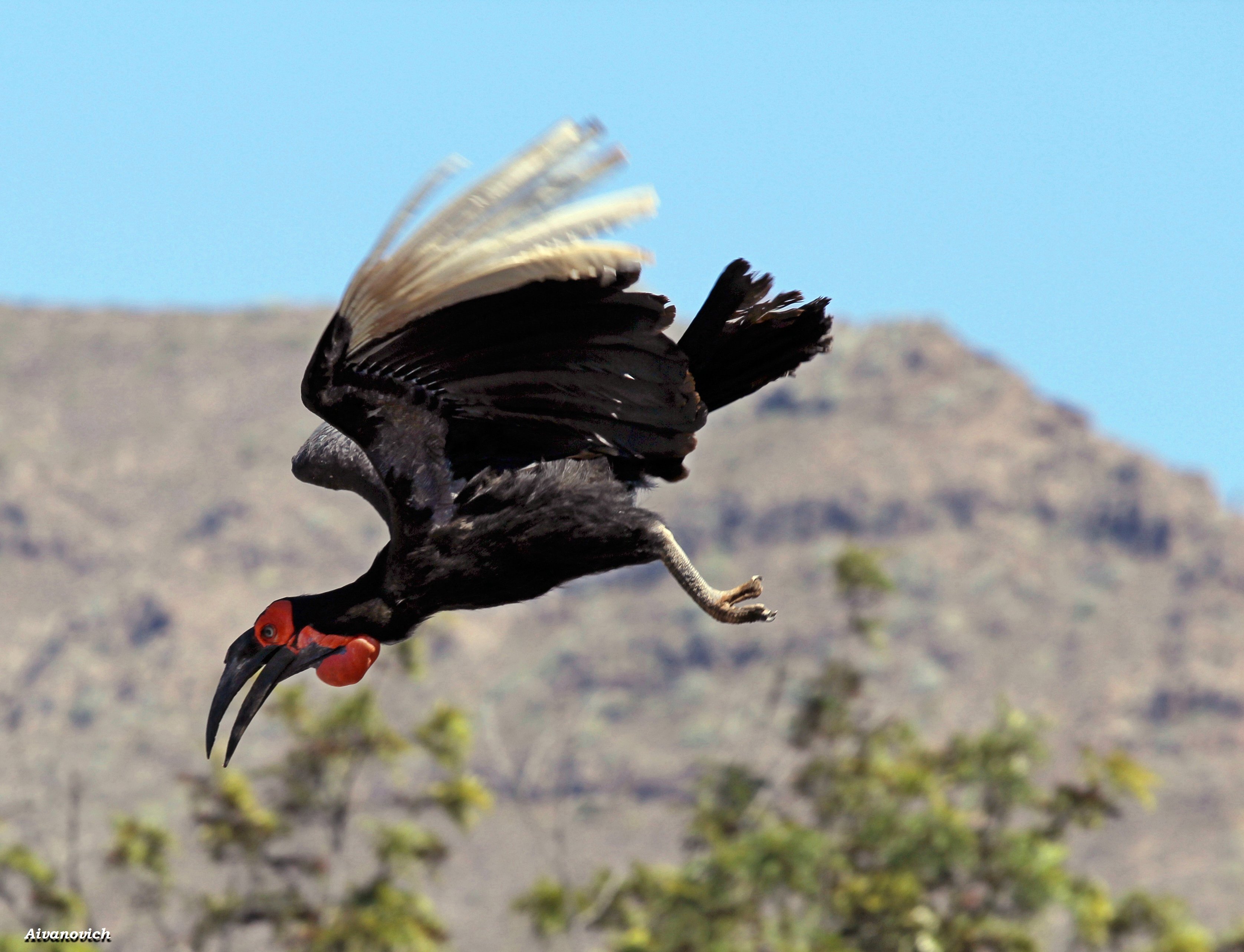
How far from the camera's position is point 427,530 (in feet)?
18.1

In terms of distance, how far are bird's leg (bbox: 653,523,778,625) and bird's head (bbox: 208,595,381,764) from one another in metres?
1.13

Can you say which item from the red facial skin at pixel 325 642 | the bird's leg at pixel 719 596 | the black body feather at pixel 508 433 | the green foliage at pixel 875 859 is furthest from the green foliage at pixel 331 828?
the red facial skin at pixel 325 642

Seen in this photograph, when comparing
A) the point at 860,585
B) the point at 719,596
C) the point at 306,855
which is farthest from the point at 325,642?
the point at 306,855

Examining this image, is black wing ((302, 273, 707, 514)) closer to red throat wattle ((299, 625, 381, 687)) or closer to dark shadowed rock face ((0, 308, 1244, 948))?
red throat wattle ((299, 625, 381, 687))

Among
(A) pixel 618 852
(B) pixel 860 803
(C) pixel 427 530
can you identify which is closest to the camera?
(C) pixel 427 530

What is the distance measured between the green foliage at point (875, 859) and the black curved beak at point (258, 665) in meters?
18.6

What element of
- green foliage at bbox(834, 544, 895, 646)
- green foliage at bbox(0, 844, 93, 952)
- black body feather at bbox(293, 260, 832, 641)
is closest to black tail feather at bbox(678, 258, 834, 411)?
black body feather at bbox(293, 260, 832, 641)

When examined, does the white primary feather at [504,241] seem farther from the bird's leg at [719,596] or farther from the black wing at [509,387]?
the bird's leg at [719,596]

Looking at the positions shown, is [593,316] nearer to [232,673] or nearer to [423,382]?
[423,382]

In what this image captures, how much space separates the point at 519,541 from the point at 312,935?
20.6 m

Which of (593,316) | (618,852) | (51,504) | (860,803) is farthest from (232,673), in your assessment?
(51,504)

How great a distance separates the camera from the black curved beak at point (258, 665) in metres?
5.36

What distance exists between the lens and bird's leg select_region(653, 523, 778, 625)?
6117 millimetres

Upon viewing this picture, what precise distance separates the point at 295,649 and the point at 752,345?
200 centimetres
